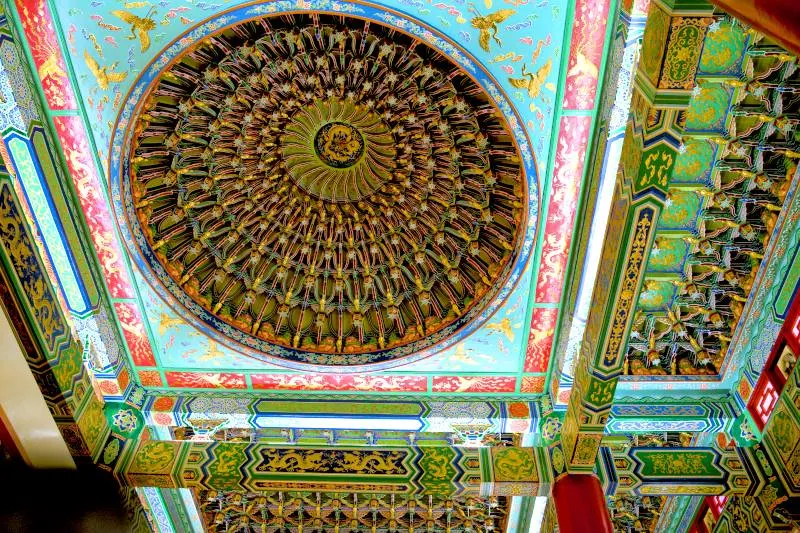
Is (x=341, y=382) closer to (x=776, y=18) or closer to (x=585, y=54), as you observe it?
(x=585, y=54)

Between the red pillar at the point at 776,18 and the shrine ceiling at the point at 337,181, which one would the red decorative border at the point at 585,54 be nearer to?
the shrine ceiling at the point at 337,181

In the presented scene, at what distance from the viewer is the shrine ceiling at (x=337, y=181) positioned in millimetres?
6957

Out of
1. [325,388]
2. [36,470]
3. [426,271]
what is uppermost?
[426,271]

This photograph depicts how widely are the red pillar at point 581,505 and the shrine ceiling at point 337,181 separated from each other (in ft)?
5.64

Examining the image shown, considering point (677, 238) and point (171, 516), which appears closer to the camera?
point (677, 238)

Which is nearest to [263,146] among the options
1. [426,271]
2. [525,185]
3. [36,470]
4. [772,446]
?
[426,271]

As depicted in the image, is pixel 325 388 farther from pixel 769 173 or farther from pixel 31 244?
pixel 769 173

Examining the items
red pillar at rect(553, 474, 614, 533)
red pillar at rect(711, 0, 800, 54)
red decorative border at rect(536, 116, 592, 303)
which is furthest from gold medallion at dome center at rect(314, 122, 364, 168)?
red pillar at rect(711, 0, 800, 54)

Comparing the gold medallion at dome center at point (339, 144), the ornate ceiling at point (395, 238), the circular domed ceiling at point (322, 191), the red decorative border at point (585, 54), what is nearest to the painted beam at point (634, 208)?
Result: the ornate ceiling at point (395, 238)

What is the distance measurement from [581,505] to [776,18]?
496 centimetres

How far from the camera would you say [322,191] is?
8695mm

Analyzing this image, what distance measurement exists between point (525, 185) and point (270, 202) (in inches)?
116

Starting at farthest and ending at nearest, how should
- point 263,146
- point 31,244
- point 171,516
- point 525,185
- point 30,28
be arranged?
point 171,516
point 263,146
point 525,185
point 30,28
point 31,244

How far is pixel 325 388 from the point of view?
8719 millimetres
